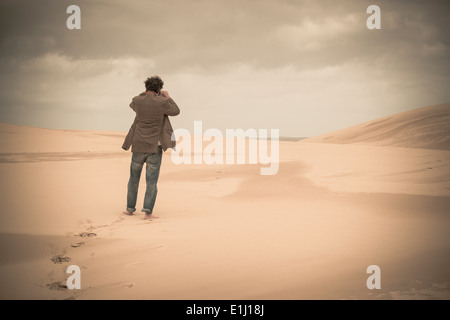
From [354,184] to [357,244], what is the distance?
405 cm

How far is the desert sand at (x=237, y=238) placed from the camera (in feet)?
9.72

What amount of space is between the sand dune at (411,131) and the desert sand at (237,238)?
1604 cm

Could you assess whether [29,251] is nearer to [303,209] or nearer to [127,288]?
[127,288]

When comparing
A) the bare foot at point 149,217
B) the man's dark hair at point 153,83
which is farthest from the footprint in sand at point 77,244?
the man's dark hair at point 153,83

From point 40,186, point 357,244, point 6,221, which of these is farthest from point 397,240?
point 40,186

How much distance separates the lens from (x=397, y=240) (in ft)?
13.1

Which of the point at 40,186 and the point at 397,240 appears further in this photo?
the point at 40,186

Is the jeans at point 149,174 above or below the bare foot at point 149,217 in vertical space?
above

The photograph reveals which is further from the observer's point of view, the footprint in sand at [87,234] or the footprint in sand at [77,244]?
the footprint in sand at [87,234]

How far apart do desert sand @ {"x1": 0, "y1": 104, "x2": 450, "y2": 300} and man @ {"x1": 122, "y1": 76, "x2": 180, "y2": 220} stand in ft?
1.68

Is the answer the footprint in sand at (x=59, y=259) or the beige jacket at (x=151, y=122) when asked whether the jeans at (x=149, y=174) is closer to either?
the beige jacket at (x=151, y=122)

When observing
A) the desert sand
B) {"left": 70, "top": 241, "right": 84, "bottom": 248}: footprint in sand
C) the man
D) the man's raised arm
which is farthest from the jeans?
{"left": 70, "top": 241, "right": 84, "bottom": 248}: footprint in sand

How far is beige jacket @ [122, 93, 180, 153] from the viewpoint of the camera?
17.4 feet
